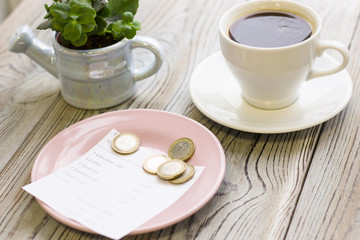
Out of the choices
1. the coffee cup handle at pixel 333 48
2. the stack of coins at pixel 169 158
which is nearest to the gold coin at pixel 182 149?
the stack of coins at pixel 169 158

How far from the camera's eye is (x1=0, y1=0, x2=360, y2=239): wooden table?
76 centimetres

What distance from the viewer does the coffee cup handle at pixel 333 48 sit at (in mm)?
898

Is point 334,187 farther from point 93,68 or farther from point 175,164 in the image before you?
point 93,68

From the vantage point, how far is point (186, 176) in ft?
2.64

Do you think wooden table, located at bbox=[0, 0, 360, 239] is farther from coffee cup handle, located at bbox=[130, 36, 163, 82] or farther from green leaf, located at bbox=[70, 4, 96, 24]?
green leaf, located at bbox=[70, 4, 96, 24]

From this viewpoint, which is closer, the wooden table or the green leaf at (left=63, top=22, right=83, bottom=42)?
the wooden table

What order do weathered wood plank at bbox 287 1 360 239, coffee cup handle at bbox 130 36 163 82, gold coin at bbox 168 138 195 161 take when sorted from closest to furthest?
weathered wood plank at bbox 287 1 360 239, gold coin at bbox 168 138 195 161, coffee cup handle at bbox 130 36 163 82

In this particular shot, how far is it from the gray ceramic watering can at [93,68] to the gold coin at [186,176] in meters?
0.25

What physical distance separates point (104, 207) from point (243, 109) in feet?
1.09

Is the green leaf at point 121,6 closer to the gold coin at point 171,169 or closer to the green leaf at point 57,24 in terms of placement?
the green leaf at point 57,24

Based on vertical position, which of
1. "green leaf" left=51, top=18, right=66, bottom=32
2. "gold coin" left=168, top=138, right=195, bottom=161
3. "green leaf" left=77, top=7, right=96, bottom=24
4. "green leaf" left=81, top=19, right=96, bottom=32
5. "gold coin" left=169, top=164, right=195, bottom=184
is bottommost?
"gold coin" left=168, top=138, right=195, bottom=161

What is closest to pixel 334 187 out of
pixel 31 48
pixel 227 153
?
pixel 227 153

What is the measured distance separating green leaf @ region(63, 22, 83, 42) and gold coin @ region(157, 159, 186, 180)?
26 cm

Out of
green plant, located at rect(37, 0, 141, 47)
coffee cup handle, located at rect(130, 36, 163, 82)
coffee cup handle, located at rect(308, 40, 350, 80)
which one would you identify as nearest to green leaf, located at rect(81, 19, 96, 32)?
green plant, located at rect(37, 0, 141, 47)
